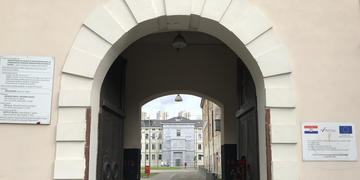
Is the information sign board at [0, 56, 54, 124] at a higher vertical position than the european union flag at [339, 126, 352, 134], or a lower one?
higher

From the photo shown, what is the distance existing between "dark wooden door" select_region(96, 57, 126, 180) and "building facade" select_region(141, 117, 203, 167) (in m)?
82.5

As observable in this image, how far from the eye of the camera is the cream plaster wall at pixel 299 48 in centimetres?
459

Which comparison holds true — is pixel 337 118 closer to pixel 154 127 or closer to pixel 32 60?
pixel 32 60

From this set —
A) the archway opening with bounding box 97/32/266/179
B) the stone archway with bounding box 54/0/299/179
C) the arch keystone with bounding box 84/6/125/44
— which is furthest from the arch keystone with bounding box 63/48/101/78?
the archway opening with bounding box 97/32/266/179

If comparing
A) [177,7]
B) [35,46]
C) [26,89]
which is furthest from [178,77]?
[26,89]

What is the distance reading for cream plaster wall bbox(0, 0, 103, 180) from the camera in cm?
451

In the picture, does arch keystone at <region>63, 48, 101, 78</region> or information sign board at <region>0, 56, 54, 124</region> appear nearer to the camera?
information sign board at <region>0, 56, 54, 124</region>

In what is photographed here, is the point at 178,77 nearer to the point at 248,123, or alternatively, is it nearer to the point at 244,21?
the point at 248,123

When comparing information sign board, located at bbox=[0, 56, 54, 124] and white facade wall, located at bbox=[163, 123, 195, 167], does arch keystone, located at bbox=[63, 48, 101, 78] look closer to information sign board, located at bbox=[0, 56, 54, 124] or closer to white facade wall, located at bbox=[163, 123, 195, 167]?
information sign board, located at bbox=[0, 56, 54, 124]

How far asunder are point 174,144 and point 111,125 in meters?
83.9

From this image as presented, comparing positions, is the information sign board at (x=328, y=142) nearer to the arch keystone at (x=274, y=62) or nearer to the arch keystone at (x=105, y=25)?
the arch keystone at (x=274, y=62)

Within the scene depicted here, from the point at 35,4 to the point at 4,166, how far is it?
2062mm

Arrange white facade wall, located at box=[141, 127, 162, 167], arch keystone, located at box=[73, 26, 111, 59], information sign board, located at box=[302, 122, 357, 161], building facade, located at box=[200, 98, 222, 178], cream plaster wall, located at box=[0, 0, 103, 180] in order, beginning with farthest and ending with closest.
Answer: white facade wall, located at box=[141, 127, 162, 167] < building facade, located at box=[200, 98, 222, 178] < arch keystone, located at box=[73, 26, 111, 59] < information sign board, located at box=[302, 122, 357, 161] < cream plaster wall, located at box=[0, 0, 103, 180]

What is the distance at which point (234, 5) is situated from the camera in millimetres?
4941
